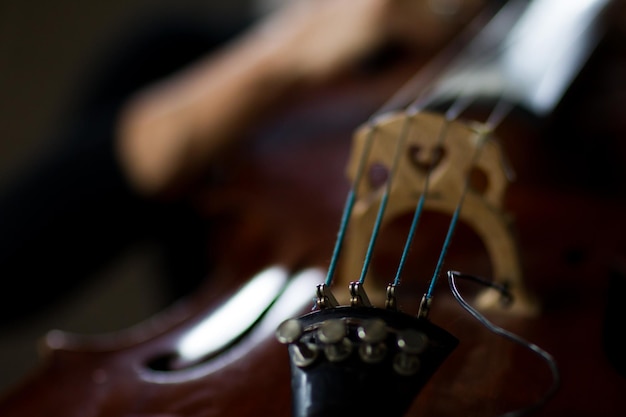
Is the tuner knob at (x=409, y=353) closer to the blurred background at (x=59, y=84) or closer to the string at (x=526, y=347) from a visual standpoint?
the string at (x=526, y=347)

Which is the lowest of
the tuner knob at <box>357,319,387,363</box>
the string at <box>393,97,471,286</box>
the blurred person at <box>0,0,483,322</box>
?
the tuner knob at <box>357,319,387,363</box>

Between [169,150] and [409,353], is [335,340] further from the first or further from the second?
[169,150]

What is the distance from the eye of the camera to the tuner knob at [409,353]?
0.25m

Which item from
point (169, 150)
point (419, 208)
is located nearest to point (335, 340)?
point (419, 208)

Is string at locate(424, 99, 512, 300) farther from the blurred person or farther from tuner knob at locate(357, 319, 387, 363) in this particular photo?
the blurred person

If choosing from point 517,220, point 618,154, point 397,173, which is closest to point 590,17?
point 618,154

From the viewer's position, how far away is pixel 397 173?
1.24ft

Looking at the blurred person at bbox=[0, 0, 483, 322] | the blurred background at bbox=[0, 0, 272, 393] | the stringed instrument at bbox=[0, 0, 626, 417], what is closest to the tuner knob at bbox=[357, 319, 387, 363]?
the stringed instrument at bbox=[0, 0, 626, 417]

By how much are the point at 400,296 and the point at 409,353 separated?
3 centimetres

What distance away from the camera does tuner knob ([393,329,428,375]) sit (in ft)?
0.84

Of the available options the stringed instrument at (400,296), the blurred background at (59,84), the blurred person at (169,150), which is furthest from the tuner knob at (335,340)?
the blurred background at (59,84)

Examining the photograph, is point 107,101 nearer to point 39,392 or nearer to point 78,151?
point 78,151

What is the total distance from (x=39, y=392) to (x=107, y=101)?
610 millimetres

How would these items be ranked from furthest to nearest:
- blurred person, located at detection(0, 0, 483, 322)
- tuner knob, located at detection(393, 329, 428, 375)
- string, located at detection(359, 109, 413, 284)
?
blurred person, located at detection(0, 0, 483, 322)
string, located at detection(359, 109, 413, 284)
tuner knob, located at detection(393, 329, 428, 375)
